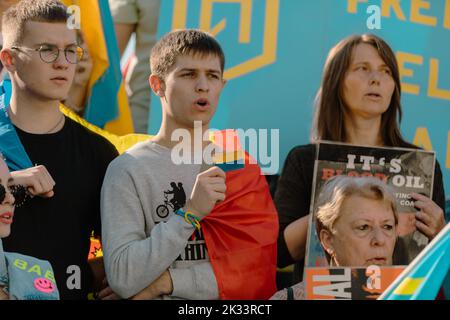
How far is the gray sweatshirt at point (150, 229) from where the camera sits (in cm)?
351

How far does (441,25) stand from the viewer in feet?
15.4

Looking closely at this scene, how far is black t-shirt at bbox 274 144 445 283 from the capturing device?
12.8 ft

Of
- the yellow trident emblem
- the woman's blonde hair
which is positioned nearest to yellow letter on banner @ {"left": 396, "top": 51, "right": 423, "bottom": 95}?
the yellow trident emblem

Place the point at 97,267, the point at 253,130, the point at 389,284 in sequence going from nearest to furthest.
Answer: the point at 389,284, the point at 97,267, the point at 253,130

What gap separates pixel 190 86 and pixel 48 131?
0.53 meters

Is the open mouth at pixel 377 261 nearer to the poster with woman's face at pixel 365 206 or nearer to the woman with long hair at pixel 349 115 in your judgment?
the poster with woman's face at pixel 365 206

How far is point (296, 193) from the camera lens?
394 cm

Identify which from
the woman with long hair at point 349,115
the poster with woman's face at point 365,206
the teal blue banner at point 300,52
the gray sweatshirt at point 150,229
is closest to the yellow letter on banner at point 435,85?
the teal blue banner at point 300,52

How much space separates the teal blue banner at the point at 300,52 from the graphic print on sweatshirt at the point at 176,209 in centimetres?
100

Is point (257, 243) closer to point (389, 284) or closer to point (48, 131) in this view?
point (389, 284)

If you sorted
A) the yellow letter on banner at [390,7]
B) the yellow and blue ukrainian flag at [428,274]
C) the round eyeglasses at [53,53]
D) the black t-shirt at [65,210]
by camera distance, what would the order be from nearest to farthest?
the yellow and blue ukrainian flag at [428,274]
the black t-shirt at [65,210]
the round eyeglasses at [53,53]
the yellow letter on banner at [390,7]

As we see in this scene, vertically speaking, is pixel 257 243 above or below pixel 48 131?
below

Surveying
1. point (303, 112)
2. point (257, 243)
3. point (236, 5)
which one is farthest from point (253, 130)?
point (257, 243)

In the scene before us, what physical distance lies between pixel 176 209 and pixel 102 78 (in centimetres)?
108
